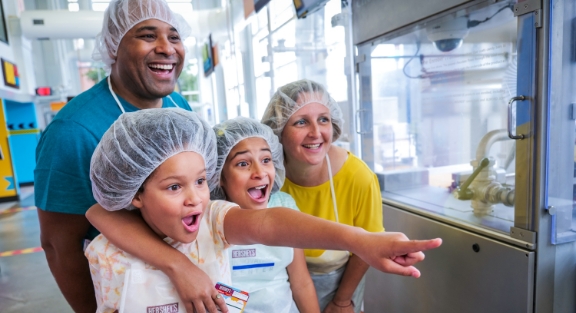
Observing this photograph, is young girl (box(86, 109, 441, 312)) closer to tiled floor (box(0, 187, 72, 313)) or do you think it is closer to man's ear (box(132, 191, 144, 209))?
man's ear (box(132, 191, 144, 209))

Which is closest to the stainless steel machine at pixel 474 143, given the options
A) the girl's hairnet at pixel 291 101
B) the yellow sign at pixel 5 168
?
the girl's hairnet at pixel 291 101

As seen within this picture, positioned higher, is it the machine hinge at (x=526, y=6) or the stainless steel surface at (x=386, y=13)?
the stainless steel surface at (x=386, y=13)

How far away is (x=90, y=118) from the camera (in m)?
1.27

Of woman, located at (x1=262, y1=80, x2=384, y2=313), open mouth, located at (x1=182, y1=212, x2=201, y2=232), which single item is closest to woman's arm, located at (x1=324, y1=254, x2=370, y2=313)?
woman, located at (x1=262, y1=80, x2=384, y2=313)

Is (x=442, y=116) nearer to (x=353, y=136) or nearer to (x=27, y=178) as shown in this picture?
(x=353, y=136)

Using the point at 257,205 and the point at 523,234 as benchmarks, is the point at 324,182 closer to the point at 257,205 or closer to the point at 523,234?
the point at 257,205

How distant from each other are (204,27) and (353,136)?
4.74 meters

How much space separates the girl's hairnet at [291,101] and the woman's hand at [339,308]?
0.73 metres

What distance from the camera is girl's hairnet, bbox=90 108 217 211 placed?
1.00m

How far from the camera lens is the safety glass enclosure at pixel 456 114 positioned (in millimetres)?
1544

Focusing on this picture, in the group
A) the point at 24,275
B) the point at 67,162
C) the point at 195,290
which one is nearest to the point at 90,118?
the point at 67,162

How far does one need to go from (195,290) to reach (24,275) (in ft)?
13.1

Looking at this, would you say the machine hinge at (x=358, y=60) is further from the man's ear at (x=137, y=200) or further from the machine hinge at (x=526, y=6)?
the man's ear at (x=137, y=200)

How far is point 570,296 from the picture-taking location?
→ 155 centimetres
